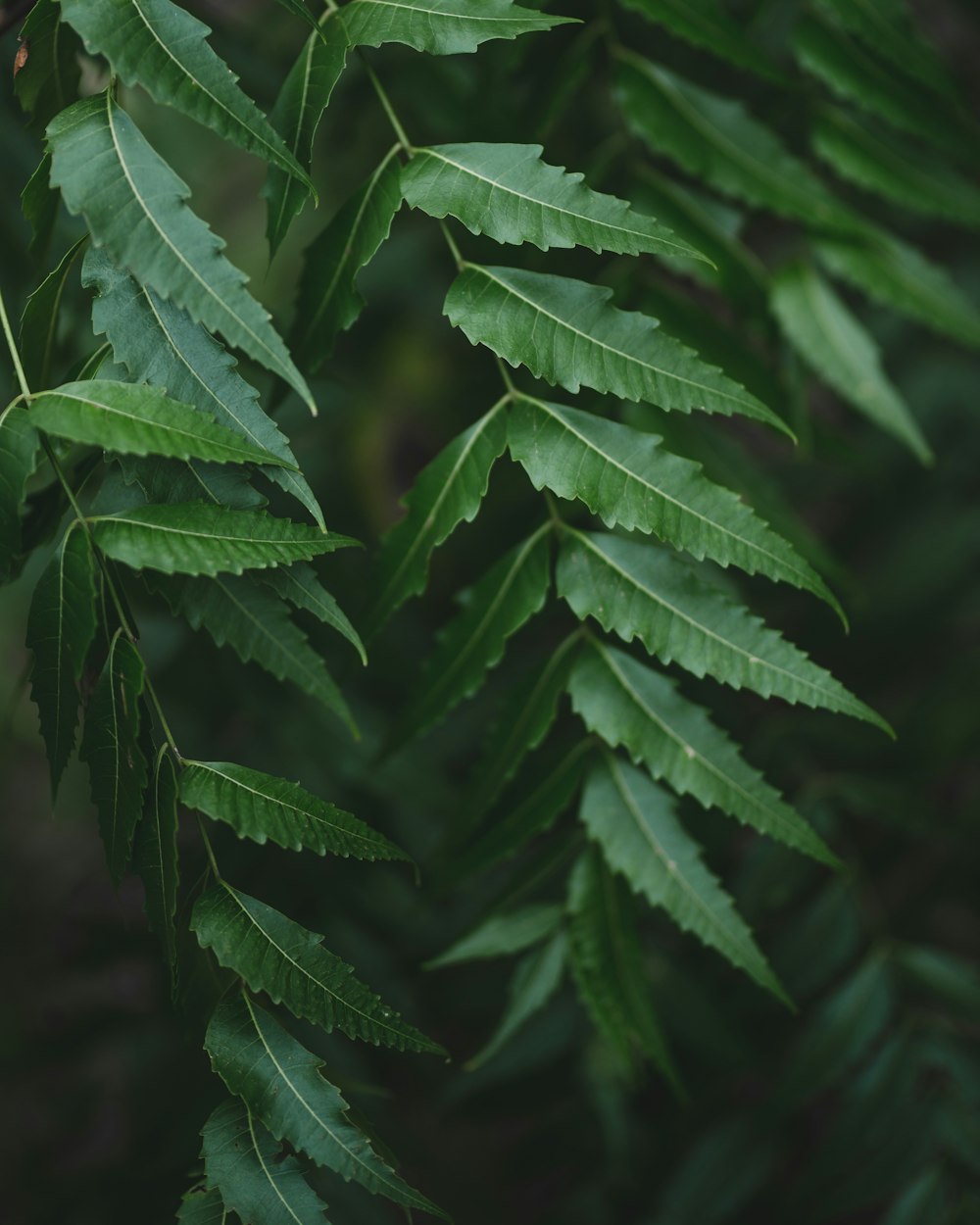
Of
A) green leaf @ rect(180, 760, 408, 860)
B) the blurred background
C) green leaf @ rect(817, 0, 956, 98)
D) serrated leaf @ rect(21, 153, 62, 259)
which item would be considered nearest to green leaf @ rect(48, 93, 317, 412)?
serrated leaf @ rect(21, 153, 62, 259)

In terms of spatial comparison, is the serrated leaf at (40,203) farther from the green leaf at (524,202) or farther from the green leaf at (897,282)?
the green leaf at (897,282)

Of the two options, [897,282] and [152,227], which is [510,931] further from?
[897,282]

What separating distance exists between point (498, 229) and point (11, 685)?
1646 mm

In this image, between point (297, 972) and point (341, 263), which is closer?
point (297, 972)

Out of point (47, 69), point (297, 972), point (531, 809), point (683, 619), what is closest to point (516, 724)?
point (531, 809)

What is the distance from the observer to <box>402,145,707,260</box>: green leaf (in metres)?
0.66

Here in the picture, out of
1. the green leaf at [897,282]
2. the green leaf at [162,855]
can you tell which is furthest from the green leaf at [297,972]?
the green leaf at [897,282]

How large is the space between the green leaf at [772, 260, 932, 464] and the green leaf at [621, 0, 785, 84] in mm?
286

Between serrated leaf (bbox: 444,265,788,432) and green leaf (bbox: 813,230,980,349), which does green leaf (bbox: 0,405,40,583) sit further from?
green leaf (bbox: 813,230,980,349)

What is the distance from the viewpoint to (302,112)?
74 cm

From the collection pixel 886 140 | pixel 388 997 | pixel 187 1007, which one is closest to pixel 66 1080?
pixel 388 997

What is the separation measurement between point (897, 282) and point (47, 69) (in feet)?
2.85

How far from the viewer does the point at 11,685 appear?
6.50 ft

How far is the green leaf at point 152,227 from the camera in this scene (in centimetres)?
62
